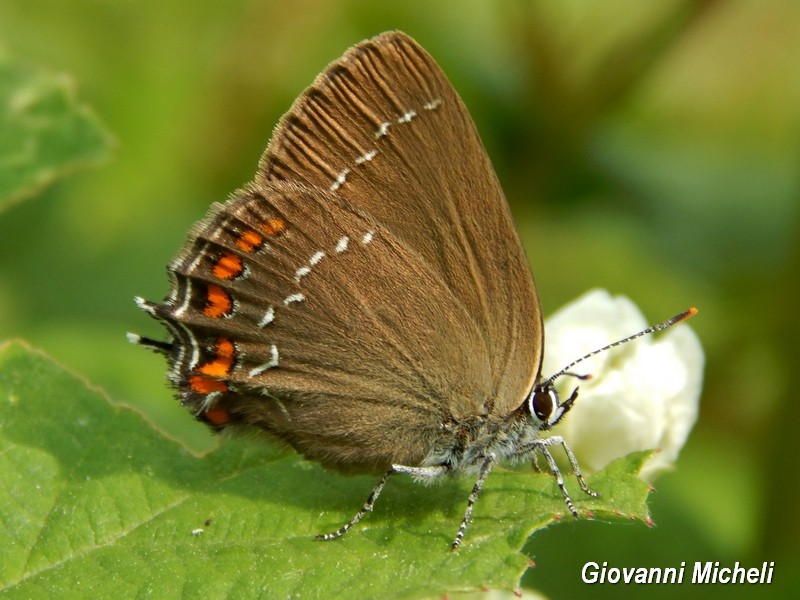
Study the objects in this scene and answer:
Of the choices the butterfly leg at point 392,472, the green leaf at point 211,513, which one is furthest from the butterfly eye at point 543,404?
the butterfly leg at point 392,472

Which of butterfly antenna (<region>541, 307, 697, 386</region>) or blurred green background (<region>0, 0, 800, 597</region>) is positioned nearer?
butterfly antenna (<region>541, 307, 697, 386</region>)

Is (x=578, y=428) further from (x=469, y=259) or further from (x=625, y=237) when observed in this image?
(x=625, y=237)

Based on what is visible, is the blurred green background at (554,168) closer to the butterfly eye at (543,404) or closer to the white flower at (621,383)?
the white flower at (621,383)

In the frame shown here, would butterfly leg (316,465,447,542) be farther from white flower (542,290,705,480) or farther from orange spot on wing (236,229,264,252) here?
orange spot on wing (236,229,264,252)

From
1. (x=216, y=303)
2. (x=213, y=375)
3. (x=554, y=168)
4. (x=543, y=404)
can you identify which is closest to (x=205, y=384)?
(x=213, y=375)

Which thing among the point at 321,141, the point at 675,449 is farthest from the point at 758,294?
the point at 321,141

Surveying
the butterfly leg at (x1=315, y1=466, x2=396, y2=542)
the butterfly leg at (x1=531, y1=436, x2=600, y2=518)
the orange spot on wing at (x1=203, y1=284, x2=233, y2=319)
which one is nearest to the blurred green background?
the butterfly leg at (x1=531, y1=436, x2=600, y2=518)
